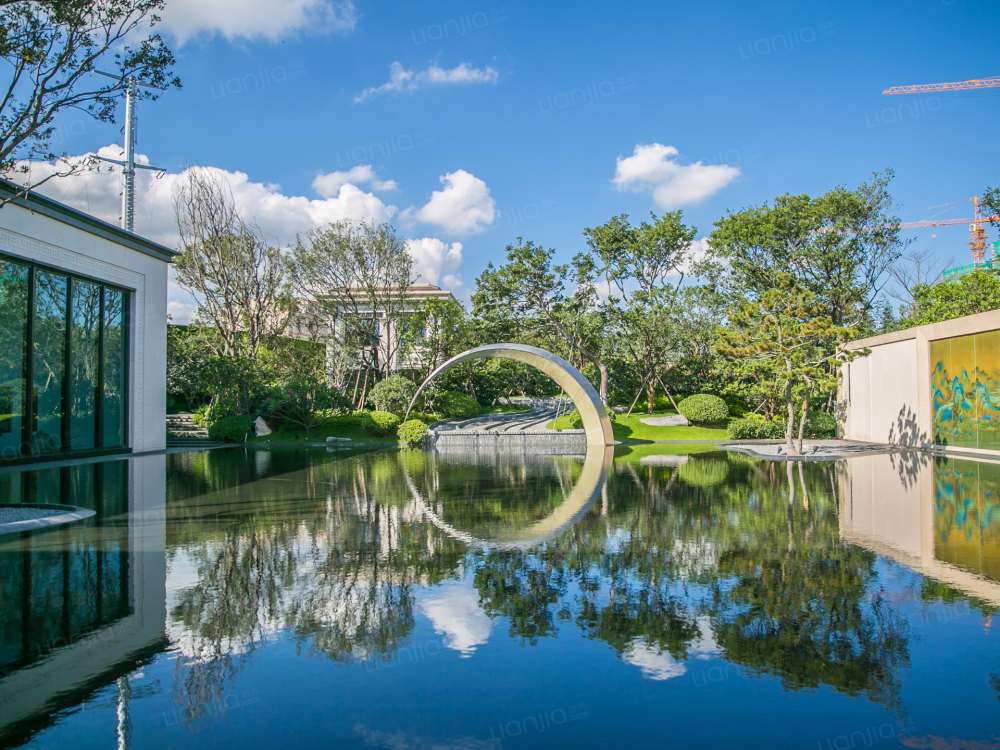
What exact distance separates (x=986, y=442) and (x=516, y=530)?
15534 mm

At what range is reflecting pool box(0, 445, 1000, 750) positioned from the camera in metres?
3.18

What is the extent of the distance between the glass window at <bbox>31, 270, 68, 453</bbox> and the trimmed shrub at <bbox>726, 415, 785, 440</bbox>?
70.9ft

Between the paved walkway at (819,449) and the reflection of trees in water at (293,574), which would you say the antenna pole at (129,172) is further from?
the paved walkway at (819,449)

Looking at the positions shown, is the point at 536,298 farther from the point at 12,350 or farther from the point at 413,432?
the point at 12,350

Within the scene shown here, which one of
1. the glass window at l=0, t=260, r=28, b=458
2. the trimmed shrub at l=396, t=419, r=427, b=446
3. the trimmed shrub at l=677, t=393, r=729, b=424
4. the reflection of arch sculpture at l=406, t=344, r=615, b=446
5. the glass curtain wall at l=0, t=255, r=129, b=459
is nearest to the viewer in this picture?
the glass window at l=0, t=260, r=28, b=458

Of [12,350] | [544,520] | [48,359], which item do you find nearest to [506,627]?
[544,520]

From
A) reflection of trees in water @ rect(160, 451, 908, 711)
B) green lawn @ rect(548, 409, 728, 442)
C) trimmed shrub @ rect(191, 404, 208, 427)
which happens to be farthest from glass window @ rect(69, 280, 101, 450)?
green lawn @ rect(548, 409, 728, 442)

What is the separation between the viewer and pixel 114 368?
60.1 feet

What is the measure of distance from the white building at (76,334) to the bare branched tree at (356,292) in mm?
8978

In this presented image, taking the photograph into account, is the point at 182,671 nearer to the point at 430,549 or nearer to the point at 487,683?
the point at 487,683

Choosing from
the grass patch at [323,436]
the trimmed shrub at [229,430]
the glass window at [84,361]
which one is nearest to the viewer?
the glass window at [84,361]

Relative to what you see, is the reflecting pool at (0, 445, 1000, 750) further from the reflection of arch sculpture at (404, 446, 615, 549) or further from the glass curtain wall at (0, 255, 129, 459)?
the glass curtain wall at (0, 255, 129, 459)

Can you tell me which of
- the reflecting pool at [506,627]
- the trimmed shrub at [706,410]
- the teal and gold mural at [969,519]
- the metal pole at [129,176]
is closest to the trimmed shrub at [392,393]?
the metal pole at [129,176]

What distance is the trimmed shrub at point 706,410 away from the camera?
2570cm
